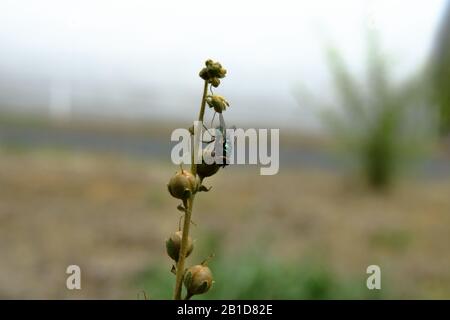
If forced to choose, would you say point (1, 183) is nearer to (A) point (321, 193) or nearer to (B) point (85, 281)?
(B) point (85, 281)

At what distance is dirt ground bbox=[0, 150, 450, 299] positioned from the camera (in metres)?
2.66

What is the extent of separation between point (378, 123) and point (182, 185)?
4.42 m

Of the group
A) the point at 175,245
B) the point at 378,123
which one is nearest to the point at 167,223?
the point at 378,123

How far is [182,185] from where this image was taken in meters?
0.37

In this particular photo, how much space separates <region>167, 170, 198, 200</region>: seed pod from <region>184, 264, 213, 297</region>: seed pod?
0.05 meters

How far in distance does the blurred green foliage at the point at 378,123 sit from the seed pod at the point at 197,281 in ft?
13.8

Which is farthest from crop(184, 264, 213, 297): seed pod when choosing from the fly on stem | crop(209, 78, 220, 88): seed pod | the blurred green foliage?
the blurred green foliage

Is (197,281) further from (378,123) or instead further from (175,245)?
(378,123)

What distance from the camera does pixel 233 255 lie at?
260 centimetres

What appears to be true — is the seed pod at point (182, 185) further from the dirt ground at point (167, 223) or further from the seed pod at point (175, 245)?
the dirt ground at point (167, 223)

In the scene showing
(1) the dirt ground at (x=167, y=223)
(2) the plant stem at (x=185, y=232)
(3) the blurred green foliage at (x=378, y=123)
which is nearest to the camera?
(2) the plant stem at (x=185, y=232)

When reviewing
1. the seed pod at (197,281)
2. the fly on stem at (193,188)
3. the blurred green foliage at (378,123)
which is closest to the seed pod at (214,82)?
the fly on stem at (193,188)

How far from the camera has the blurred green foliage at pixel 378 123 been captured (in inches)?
178
